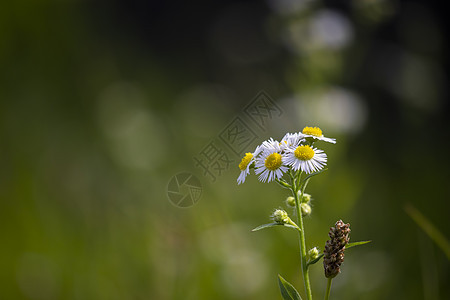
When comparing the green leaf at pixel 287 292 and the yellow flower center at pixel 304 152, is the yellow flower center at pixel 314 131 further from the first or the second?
the green leaf at pixel 287 292

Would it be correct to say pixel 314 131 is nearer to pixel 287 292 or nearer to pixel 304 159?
pixel 304 159

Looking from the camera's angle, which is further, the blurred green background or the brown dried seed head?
the blurred green background

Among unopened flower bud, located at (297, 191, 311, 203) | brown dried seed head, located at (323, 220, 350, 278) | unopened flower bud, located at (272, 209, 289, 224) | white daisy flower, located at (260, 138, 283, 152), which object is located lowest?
brown dried seed head, located at (323, 220, 350, 278)

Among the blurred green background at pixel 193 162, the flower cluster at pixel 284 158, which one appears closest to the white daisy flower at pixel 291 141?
the flower cluster at pixel 284 158

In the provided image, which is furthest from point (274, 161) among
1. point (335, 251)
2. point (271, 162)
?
point (335, 251)

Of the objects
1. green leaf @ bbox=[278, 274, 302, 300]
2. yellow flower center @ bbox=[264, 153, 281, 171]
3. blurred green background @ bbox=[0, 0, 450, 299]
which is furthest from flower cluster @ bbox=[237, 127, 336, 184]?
blurred green background @ bbox=[0, 0, 450, 299]

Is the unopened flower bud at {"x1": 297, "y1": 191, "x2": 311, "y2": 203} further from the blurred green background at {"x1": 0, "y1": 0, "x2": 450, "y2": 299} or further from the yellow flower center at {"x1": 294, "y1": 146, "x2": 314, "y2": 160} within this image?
the blurred green background at {"x1": 0, "y1": 0, "x2": 450, "y2": 299}

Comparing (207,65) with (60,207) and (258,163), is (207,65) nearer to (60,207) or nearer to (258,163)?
(60,207)
